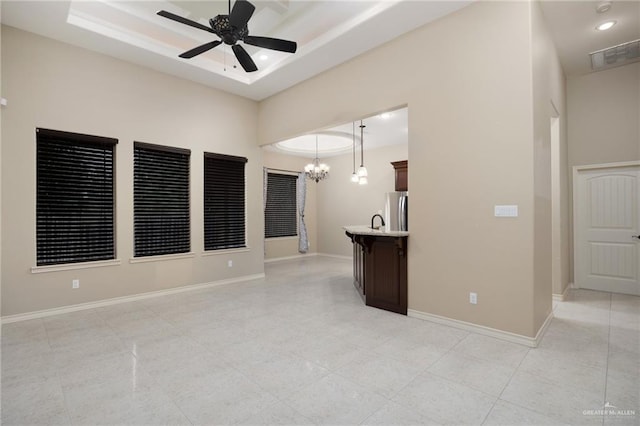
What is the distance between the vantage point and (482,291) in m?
3.23

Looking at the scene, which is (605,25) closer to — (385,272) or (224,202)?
(385,272)

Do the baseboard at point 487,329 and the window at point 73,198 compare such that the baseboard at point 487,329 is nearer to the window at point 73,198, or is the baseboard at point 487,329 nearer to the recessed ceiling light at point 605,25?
the recessed ceiling light at point 605,25

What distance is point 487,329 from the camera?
3199 mm

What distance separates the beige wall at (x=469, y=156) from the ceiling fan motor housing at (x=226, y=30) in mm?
1856

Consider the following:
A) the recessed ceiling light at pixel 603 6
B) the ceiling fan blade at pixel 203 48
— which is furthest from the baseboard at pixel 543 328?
the ceiling fan blade at pixel 203 48

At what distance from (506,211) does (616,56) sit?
3411mm

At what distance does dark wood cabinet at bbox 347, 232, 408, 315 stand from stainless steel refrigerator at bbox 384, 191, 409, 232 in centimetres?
28

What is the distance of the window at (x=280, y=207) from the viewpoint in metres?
8.77

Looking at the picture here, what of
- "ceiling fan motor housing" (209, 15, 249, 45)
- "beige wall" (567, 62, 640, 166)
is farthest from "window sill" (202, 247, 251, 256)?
"beige wall" (567, 62, 640, 166)

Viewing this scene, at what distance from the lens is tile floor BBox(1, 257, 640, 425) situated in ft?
6.55

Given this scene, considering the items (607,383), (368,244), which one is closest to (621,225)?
(607,383)

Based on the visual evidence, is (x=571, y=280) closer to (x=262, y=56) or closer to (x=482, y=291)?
(x=482, y=291)

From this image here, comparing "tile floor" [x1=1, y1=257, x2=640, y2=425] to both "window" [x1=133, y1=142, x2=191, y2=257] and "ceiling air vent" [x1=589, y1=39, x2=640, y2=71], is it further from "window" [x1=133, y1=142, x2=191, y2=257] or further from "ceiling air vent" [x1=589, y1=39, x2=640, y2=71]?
"ceiling air vent" [x1=589, y1=39, x2=640, y2=71]

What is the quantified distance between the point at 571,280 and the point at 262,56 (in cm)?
623
